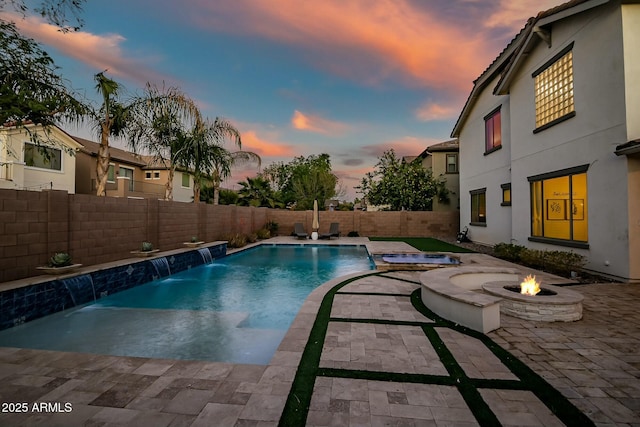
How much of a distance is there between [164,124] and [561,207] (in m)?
15.4

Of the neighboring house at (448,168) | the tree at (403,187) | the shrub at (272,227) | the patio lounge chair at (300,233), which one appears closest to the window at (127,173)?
the shrub at (272,227)

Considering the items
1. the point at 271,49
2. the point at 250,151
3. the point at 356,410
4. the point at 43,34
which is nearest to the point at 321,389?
the point at 356,410

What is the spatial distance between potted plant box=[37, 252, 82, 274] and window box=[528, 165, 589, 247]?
12.0m

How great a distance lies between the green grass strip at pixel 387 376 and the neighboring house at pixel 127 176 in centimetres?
1419

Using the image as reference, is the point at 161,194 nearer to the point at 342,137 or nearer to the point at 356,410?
the point at 342,137

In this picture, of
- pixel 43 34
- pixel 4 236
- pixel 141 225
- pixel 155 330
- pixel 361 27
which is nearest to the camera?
pixel 155 330

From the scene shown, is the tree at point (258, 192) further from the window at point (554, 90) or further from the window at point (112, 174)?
the window at point (554, 90)

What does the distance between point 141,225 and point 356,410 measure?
887 cm

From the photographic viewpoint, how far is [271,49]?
46.5 ft

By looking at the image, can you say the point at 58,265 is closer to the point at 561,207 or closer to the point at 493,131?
the point at 561,207

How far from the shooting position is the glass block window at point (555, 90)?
808 centimetres

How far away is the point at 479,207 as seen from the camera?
1430 centimetres

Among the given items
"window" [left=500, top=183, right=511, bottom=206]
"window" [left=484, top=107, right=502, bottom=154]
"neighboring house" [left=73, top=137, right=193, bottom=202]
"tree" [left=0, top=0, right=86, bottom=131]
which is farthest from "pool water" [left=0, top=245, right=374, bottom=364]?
"window" [left=484, top=107, right=502, bottom=154]

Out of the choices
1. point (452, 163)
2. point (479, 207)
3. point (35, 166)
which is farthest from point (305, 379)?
point (452, 163)
